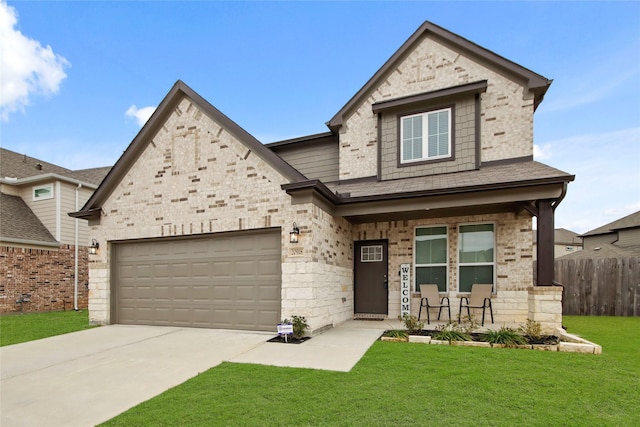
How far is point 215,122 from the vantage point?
8.44 m

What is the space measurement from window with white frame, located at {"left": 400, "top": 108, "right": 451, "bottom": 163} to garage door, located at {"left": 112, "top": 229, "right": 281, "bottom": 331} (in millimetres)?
4573

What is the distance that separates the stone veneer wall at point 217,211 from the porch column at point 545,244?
442 cm

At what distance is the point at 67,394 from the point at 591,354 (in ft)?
25.2

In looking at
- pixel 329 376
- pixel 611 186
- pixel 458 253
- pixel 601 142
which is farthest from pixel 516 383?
pixel 611 186

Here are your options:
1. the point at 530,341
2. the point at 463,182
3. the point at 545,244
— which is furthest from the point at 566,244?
the point at 530,341

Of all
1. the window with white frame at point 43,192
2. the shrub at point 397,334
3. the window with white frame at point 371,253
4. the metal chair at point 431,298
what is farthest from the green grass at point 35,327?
the metal chair at point 431,298

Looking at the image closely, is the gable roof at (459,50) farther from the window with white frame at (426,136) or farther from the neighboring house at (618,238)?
the neighboring house at (618,238)

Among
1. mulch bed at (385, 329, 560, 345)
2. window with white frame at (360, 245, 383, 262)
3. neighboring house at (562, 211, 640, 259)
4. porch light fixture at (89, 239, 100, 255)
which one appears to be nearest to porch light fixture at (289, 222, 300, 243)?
mulch bed at (385, 329, 560, 345)

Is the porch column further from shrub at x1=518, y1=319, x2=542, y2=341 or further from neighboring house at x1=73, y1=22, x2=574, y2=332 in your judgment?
shrub at x1=518, y1=319, x2=542, y2=341

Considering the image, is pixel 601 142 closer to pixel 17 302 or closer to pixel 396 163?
pixel 396 163

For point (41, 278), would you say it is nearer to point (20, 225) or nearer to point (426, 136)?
point (20, 225)

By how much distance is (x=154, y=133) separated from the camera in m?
9.19

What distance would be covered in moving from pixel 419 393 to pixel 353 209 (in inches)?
198

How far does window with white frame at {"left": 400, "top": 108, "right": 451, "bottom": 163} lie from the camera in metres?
9.44
